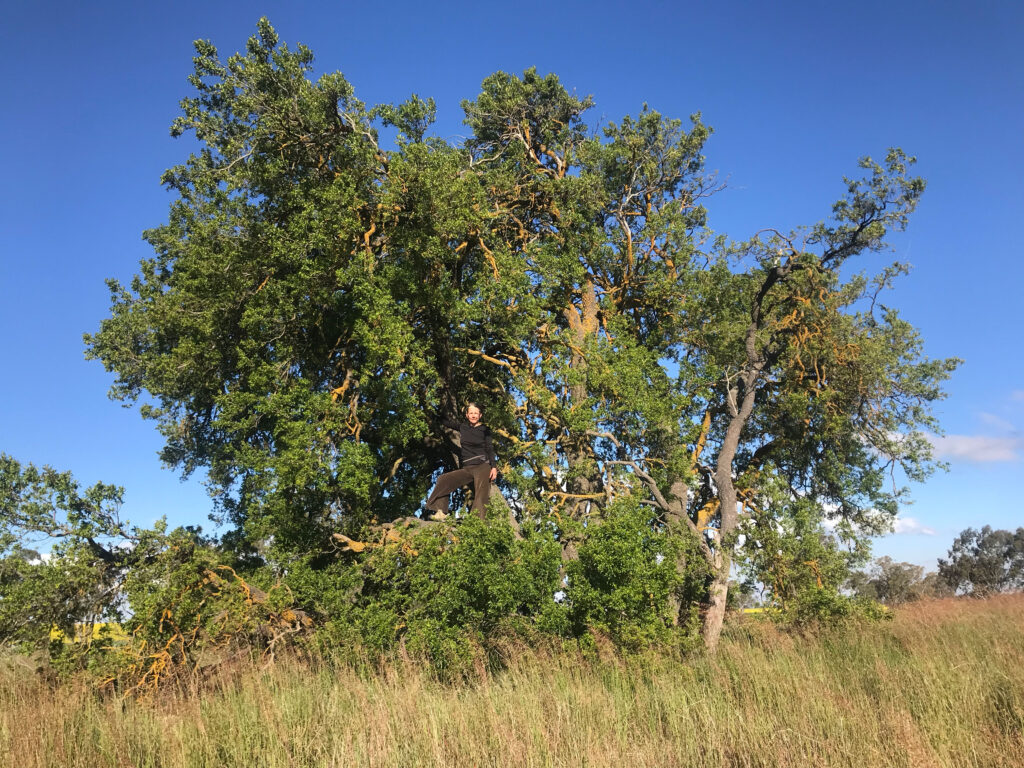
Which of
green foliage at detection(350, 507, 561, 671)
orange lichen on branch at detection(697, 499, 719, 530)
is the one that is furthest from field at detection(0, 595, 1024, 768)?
orange lichen on branch at detection(697, 499, 719, 530)

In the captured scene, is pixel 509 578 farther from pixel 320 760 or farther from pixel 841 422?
pixel 841 422

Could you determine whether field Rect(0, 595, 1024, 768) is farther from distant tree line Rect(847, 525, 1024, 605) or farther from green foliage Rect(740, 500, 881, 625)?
distant tree line Rect(847, 525, 1024, 605)

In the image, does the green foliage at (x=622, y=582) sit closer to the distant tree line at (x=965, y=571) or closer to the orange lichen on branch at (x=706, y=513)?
the orange lichen on branch at (x=706, y=513)

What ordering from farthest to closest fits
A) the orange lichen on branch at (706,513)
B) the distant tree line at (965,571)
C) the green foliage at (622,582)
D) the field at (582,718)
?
the distant tree line at (965,571), the orange lichen on branch at (706,513), the green foliage at (622,582), the field at (582,718)

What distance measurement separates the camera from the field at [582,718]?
4758mm

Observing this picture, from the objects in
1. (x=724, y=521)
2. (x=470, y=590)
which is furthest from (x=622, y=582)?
(x=724, y=521)

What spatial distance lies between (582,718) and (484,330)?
8007mm

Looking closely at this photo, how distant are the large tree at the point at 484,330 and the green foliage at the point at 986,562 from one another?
27.9ft

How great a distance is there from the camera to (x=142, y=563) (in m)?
10.1

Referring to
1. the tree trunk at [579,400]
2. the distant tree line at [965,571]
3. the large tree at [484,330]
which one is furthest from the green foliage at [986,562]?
the tree trunk at [579,400]

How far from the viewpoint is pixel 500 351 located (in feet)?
45.0

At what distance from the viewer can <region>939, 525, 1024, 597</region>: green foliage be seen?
798 inches

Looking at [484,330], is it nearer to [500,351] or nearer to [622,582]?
[500,351]

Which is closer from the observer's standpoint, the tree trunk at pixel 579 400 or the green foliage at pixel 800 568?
the green foliage at pixel 800 568
